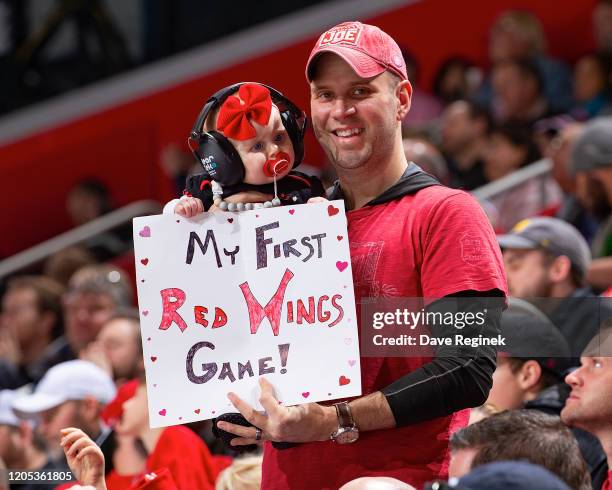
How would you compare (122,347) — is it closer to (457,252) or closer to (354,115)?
(354,115)

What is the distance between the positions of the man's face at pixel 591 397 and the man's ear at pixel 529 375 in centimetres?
31

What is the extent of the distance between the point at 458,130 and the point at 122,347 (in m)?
2.33

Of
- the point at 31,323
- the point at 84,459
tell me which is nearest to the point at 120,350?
the point at 31,323

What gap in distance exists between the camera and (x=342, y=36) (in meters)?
2.65

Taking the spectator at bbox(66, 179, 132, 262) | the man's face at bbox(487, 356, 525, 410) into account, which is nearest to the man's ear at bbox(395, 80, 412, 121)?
the man's face at bbox(487, 356, 525, 410)

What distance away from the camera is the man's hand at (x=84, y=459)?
2744 mm

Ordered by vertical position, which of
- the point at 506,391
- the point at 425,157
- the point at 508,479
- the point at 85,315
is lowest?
the point at 508,479

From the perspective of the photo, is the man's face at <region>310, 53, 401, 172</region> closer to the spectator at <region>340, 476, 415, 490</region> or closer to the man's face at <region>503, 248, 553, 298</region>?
the spectator at <region>340, 476, 415, 490</region>

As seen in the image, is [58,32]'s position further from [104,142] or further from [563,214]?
[563,214]

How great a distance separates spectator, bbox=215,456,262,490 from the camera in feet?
11.5

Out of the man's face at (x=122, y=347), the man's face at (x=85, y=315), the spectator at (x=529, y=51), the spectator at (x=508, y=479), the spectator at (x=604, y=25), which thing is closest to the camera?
the spectator at (x=508, y=479)

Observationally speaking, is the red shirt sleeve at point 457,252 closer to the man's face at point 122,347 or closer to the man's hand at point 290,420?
the man's hand at point 290,420

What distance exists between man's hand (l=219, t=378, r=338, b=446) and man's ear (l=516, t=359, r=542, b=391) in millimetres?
1082

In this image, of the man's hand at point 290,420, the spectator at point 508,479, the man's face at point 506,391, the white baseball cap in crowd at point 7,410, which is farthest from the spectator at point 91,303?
the spectator at point 508,479
